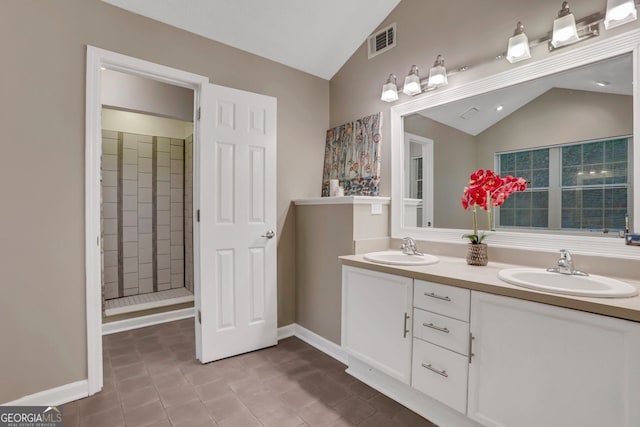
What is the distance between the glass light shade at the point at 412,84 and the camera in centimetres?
217

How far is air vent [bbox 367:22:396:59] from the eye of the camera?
243cm

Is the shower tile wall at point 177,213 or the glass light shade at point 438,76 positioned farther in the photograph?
the shower tile wall at point 177,213

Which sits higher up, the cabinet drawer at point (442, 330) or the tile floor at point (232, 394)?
the cabinet drawer at point (442, 330)

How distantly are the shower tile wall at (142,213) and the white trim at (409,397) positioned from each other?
2.76 meters

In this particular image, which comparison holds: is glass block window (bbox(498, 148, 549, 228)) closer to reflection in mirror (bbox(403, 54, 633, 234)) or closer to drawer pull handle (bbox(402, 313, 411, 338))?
reflection in mirror (bbox(403, 54, 633, 234))

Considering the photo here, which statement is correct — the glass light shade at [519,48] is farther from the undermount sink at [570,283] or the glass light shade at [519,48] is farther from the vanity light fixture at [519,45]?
the undermount sink at [570,283]

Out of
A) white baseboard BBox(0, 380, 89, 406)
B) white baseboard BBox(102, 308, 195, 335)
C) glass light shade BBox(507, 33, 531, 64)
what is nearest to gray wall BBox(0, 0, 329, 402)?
white baseboard BBox(0, 380, 89, 406)

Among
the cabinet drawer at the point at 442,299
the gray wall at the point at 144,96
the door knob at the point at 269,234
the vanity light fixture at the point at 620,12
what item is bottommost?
the cabinet drawer at the point at 442,299

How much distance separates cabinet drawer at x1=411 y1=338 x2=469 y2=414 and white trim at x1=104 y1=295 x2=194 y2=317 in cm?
261

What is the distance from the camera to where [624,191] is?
4.76ft

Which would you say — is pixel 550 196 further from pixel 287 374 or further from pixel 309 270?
pixel 287 374

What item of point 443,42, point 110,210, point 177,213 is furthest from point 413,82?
point 110,210

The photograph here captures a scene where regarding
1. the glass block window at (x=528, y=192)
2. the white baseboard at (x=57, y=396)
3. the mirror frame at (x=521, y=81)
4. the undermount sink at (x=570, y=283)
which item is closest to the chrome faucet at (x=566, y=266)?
the undermount sink at (x=570, y=283)

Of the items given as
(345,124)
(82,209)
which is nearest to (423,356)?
(345,124)
